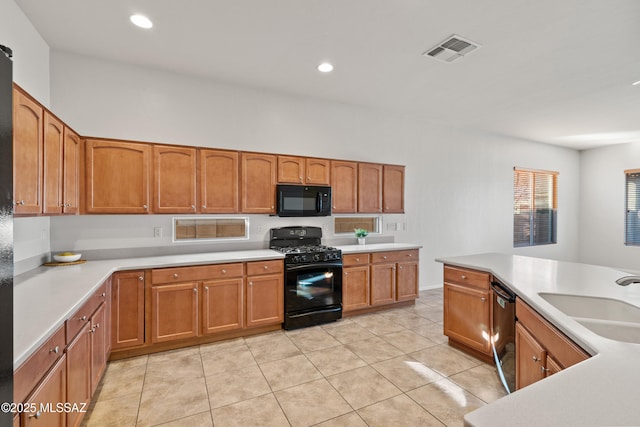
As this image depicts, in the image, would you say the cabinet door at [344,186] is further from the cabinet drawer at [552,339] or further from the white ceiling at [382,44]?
the cabinet drawer at [552,339]

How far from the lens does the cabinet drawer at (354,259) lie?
4.02m

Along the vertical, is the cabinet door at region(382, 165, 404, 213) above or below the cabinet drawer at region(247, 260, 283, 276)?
above

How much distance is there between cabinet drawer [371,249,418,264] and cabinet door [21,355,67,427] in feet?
11.1

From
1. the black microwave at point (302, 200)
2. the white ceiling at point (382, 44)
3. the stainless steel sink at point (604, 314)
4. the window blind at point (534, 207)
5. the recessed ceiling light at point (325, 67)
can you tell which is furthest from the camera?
the window blind at point (534, 207)

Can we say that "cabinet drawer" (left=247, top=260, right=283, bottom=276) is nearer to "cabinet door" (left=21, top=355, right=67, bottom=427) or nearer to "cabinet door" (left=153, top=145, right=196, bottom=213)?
"cabinet door" (left=153, top=145, right=196, bottom=213)

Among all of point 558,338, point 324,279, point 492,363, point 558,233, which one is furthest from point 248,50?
point 558,233

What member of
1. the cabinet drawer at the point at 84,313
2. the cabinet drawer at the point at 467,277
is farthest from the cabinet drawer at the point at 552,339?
the cabinet drawer at the point at 84,313

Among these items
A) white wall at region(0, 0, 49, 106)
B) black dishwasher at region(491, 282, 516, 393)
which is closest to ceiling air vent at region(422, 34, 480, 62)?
black dishwasher at region(491, 282, 516, 393)

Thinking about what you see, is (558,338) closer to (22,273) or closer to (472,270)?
(472,270)

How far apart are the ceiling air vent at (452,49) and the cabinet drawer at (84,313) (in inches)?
144

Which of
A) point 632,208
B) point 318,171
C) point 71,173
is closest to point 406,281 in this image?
point 318,171

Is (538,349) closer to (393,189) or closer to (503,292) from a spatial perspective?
(503,292)

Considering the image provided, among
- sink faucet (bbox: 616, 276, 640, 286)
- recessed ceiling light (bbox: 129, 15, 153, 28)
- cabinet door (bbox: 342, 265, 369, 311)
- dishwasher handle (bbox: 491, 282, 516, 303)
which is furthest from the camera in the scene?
cabinet door (bbox: 342, 265, 369, 311)

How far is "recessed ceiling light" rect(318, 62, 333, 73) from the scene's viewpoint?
3.36 meters
